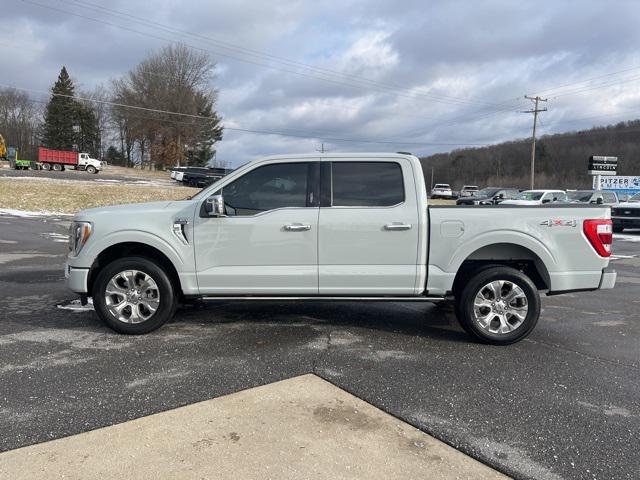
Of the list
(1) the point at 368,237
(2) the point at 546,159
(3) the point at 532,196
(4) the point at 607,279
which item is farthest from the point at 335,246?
(2) the point at 546,159

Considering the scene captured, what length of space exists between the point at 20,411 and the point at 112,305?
178 centimetres

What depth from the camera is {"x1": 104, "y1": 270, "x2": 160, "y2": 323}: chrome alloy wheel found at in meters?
5.14

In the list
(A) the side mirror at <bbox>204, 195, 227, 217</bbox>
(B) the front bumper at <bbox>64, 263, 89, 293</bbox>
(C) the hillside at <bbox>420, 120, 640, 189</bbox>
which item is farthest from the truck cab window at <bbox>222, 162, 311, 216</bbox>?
(C) the hillside at <bbox>420, 120, 640, 189</bbox>

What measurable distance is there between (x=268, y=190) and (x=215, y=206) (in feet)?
1.93

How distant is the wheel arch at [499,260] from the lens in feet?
17.0

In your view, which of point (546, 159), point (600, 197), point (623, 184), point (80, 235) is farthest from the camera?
point (546, 159)

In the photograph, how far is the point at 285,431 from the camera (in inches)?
128

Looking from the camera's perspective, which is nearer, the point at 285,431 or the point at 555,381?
the point at 285,431

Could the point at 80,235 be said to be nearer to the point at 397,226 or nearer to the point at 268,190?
the point at 268,190

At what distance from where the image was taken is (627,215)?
809 inches

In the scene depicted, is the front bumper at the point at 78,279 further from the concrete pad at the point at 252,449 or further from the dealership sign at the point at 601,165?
the dealership sign at the point at 601,165

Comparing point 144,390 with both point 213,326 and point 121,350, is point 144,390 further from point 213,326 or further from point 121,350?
point 213,326

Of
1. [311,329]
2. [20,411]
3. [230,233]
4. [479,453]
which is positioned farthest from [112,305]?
[479,453]

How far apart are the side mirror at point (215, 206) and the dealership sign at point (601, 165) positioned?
1372 inches
